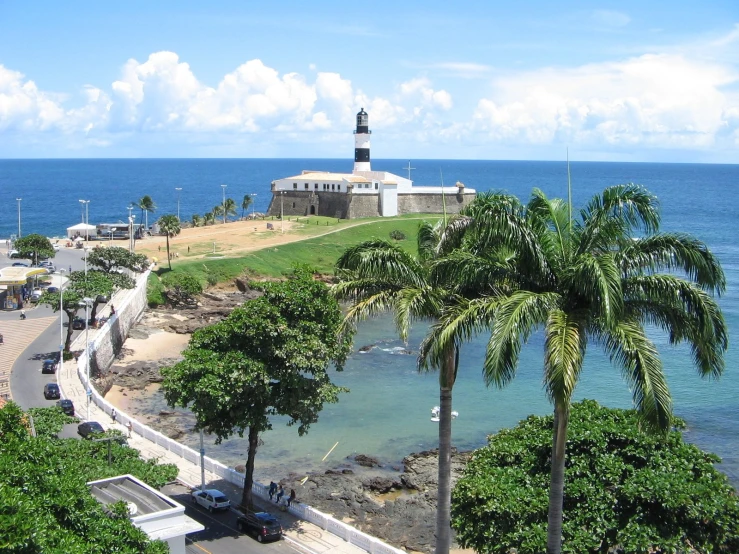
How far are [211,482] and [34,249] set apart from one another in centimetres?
4748

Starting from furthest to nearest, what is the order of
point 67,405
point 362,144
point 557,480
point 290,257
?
1. point 362,144
2. point 290,257
3. point 67,405
4. point 557,480

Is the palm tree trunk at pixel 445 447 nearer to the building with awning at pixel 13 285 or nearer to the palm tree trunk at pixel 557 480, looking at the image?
the palm tree trunk at pixel 557 480

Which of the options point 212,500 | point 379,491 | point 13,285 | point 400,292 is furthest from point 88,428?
point 13,285

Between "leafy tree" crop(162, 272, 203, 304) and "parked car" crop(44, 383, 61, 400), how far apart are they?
26.0m

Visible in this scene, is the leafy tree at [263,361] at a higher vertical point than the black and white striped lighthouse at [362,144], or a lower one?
lower

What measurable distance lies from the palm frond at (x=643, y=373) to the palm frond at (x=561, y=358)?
0.57 m

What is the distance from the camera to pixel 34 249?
68750mm

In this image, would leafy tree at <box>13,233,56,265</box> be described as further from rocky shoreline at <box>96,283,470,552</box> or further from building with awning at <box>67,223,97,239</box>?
rocky shoreline at <box>96,283,470,552</box>

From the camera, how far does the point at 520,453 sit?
18.6 metres

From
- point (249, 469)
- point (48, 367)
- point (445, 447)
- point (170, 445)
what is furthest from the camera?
point (48, 367)

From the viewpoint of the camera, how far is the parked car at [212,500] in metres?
25.5

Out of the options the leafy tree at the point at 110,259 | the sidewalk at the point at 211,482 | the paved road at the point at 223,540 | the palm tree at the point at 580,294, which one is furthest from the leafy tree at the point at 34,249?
the palm tree at the point at 580,294

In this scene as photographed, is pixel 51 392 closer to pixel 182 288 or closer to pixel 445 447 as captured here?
pixel 182 288

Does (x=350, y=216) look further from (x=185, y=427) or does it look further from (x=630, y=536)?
(x=630, y=536)
